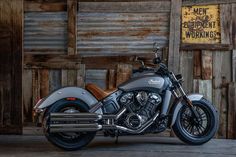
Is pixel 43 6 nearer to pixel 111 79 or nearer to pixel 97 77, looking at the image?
pixel 97 77

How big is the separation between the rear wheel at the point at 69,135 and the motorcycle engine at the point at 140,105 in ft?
2.06

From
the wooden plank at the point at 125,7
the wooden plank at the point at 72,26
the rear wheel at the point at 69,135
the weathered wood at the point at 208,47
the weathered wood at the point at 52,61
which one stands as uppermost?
the wooden plank at the point at 125,7

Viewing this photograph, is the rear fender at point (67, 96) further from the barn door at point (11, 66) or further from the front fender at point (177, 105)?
the barn door at point (11, 66)

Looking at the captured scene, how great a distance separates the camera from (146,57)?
9195 millimetres

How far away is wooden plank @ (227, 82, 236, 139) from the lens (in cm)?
912

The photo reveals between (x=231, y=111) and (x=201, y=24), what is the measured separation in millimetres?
1630

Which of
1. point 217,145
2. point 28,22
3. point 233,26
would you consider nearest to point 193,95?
point 217,145

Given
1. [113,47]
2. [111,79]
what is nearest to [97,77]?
[111,79]

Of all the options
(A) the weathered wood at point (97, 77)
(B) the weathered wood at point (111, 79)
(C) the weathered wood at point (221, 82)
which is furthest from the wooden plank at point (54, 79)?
(C) the weathered wood at point (221, 82)

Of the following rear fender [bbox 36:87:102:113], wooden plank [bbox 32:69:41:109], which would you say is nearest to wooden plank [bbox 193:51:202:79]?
rear fender [bbox 36:87:102:113]

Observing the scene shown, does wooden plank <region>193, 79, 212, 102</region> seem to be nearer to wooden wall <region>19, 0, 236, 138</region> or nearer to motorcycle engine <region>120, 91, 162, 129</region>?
wooden wall <region>19, 0, 236, 138</region>

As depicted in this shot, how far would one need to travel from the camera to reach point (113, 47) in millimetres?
9297

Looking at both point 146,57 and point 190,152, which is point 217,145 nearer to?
point 190,152

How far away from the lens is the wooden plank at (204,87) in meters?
9.20
